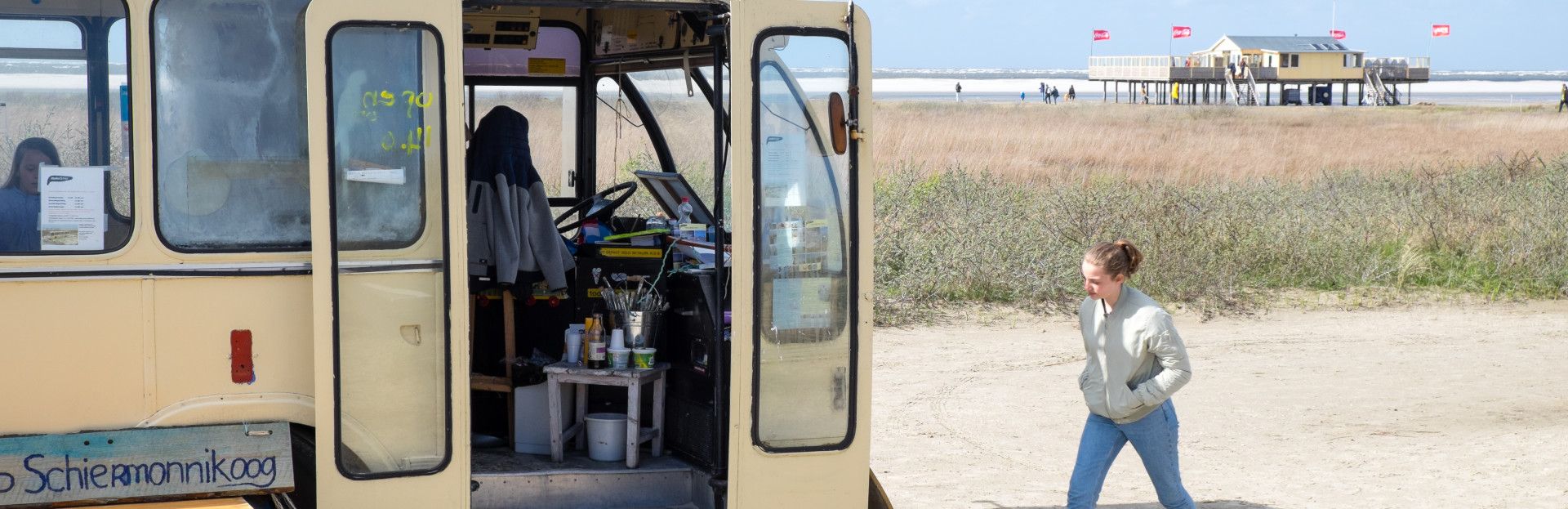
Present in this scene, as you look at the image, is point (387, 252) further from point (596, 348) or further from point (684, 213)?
point (684, 213)

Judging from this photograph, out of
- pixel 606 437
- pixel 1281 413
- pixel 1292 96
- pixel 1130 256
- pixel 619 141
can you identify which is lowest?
pixel 1281 413

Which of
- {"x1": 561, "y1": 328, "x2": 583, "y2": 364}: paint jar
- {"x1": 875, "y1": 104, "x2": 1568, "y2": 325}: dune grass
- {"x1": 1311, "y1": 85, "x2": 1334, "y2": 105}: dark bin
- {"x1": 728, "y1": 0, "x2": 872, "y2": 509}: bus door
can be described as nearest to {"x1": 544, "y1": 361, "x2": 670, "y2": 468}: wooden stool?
{"x1": 561, "y1": 328, "x2": 583, "y2": 364}: paint jar

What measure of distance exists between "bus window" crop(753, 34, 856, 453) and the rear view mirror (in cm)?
3

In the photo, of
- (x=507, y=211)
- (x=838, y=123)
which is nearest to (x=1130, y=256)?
(x=838, y=123)

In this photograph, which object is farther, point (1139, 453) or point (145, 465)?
point (1139, 453)

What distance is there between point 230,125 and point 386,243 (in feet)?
1.79

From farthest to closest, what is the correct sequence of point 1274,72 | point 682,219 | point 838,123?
point 1274,72
point 682,219
point 838,123

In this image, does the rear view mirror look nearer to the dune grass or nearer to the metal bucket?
the metal bucket

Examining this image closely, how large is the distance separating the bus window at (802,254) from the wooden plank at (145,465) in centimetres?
150

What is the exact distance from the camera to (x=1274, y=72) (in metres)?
68.1

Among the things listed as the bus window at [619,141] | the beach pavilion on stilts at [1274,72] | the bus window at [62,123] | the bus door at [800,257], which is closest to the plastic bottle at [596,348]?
the bus door at [800,257]

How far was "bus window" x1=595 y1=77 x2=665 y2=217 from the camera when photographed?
692 cm

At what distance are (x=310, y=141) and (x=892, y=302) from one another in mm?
7884

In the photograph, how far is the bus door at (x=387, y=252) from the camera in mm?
3980
